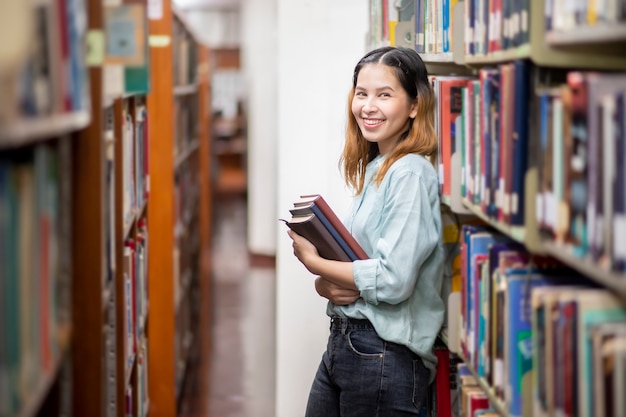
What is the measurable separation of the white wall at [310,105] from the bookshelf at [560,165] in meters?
1.41

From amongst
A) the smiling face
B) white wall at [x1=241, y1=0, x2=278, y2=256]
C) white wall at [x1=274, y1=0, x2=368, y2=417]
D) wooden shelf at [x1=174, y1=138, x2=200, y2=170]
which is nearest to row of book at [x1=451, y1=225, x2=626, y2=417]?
the smiling face

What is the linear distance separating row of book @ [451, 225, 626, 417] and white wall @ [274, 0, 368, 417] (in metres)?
1.34

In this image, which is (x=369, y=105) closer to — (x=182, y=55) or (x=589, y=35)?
(x=589, y=35)

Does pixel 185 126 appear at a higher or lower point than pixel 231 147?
higher

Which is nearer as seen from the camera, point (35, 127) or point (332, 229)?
point (35, 127)

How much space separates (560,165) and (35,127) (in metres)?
0.89

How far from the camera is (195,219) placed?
635 centimetres

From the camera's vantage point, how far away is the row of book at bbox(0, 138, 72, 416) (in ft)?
3.96

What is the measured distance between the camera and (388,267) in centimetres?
226

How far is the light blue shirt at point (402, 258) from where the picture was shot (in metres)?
2.26

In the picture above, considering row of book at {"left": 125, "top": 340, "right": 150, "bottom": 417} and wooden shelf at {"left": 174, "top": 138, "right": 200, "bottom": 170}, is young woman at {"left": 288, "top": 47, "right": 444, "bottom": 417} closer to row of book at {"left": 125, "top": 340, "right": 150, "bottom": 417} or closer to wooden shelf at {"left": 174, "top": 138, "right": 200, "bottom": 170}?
row of book at {"left": 125, "top": 340, "right": 150, "bottom": 417}

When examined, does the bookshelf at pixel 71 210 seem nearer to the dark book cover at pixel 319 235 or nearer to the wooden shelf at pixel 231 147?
the dark book cover at pixel 319 235

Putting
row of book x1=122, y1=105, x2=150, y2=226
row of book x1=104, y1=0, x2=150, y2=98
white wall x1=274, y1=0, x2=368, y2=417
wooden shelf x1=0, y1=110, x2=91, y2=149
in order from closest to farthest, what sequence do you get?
wooden shelf x1=0, y1=110, x2=91, y2=149 → row of book x1=104, y1=0, x2=150, y2=98 → row of book x1=122, y1=105, x2=150, y2=226 → white wall x1=274, y1=0, x2=368, y2=417

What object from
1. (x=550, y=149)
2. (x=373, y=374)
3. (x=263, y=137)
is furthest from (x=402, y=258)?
(x=263, y=137)
